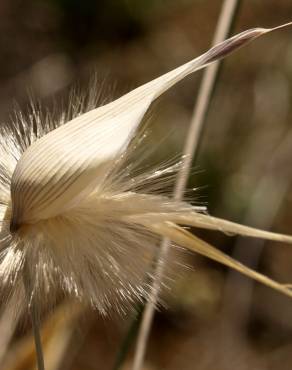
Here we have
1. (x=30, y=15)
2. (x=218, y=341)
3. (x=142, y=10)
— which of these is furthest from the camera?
(x=30, y=15)

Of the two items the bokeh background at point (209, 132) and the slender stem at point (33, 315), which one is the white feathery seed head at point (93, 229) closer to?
the slender stem at point (33, 315)

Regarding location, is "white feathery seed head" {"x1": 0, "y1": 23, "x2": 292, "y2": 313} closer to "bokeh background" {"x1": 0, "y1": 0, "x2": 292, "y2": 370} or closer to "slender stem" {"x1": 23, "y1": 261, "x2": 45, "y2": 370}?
"slender stem" {"x1": 23, "y1": 261, "x2": 45, "y2": 370}

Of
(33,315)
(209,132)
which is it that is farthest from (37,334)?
(209,132)

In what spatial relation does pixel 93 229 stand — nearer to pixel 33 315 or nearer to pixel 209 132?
pixel 33 315

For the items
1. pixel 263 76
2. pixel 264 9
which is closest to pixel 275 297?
pixel 263 76

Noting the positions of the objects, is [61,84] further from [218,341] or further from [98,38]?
[218,341]
